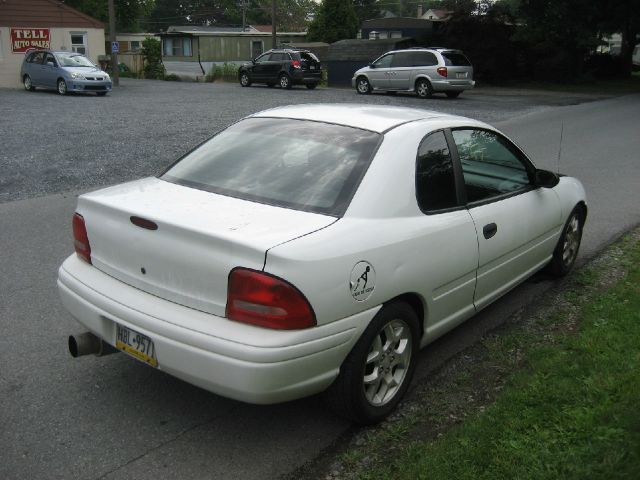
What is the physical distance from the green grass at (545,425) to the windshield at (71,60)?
24.3 m

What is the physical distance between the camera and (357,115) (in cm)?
413

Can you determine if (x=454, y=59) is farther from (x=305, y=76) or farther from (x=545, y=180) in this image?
(x=545, y=180)

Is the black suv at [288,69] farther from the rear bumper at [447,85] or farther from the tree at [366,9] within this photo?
the tree at [366,9]

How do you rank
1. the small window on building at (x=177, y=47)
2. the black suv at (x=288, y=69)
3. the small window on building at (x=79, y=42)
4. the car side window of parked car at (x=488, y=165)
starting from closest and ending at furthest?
the car side window of parked car at (x=488, y=165) → the black suv at (x=288, y=69) → the small window on building at (x=79, y=42) → the small window on building at (x=177, y=47)

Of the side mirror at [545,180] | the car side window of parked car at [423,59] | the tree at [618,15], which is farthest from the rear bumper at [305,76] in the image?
the side mirror at [545,180]

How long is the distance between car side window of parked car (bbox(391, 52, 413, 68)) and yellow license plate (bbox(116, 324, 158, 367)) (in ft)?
78.0

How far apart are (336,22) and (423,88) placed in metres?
30.5

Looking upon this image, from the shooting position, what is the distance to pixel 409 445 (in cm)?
324

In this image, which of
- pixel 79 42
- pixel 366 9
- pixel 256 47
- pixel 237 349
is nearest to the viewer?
pixel 237 349

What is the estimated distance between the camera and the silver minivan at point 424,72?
2459 centimetres

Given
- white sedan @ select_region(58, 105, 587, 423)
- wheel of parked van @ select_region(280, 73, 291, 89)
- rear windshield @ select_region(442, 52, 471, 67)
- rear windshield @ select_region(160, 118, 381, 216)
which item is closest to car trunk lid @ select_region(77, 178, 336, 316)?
white sedan @ select_region(58, 105, 587, 423)

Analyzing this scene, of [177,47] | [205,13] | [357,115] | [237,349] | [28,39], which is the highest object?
[205,13]

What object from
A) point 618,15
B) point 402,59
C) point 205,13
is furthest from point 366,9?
point 402,59

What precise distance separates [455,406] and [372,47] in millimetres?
32020
